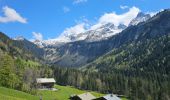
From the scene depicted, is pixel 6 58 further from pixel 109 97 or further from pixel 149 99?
pixel 149 99

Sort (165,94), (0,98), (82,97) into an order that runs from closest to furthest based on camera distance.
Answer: (0,98) → (82,97) → (165,94)

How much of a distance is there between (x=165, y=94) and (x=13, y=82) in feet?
328

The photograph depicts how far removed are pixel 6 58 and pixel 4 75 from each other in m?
7.85

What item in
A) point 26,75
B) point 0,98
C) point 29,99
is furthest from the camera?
point 26,75

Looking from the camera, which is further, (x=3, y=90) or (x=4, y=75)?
(x=4, y=75)

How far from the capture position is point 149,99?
19350 centimetres

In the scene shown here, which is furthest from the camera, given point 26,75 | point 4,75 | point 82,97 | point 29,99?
point 26,75

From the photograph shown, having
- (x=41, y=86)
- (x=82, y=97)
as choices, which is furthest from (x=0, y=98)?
(x=41, y=86)

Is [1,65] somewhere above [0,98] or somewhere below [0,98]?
above

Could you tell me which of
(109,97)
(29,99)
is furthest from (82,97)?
(29,99)

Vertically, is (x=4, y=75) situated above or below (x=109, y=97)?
above

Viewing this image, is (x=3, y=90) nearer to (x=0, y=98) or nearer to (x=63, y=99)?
(x=0, y=98)

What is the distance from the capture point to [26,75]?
173 m

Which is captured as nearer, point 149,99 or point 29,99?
point 29,99
